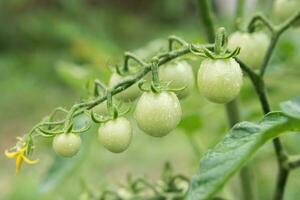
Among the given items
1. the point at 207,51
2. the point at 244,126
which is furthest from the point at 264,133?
the point at 207,51

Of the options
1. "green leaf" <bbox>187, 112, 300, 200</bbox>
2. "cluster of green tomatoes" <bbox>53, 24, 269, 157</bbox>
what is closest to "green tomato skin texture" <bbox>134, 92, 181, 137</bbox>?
"cluster of green tomatoes" <bbox>53, 24, 269, 157</bbox>

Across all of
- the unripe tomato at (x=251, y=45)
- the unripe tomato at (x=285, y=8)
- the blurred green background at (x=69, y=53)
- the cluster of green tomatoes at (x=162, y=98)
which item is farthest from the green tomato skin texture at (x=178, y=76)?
the blurred green background at (x=69, y=53)

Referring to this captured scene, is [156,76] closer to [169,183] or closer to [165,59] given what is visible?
[165,59]

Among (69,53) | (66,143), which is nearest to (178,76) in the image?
(66,143)

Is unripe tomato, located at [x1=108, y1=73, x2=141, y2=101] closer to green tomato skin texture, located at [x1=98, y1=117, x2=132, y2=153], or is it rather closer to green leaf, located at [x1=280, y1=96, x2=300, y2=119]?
green tomato skin texture, located at [x1=98, y1=117, x2=132, y2=153]

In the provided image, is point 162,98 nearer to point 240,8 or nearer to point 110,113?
point 110,113

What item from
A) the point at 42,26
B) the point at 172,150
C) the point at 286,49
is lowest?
the point at 286,49
